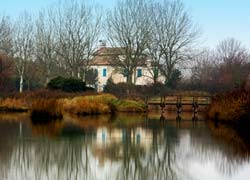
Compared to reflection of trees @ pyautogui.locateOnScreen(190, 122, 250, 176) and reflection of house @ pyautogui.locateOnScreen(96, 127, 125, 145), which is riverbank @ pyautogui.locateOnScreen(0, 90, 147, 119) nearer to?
reflection of house @ pyautogui.locateOnScreen(96, 127, 125, 145)

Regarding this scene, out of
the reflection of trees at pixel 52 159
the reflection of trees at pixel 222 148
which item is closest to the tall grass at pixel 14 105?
the reflection of trees at pixel 222 148

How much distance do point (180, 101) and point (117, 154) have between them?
25.2 meters

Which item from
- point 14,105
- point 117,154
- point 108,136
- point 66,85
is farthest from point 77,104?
point 117,154

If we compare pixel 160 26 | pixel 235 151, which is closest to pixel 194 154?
pixel 235 151

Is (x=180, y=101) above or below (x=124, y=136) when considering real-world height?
above

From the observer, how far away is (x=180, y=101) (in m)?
40.5

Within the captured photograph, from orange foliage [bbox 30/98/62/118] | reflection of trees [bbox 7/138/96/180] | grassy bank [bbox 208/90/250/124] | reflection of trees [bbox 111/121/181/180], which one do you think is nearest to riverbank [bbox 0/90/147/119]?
orange foliage [bbox 30/98/62/118]

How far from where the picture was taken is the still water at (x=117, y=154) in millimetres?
12578

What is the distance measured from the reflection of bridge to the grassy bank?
6.90 m

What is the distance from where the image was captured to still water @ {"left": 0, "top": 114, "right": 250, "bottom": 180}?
1258 cm

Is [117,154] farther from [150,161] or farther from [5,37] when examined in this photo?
[5,37]

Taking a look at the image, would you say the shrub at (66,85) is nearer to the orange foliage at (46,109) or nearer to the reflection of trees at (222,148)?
the orange foliage at (46,109)

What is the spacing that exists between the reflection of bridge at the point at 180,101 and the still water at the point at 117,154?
16.5 metres

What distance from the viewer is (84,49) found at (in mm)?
54500
